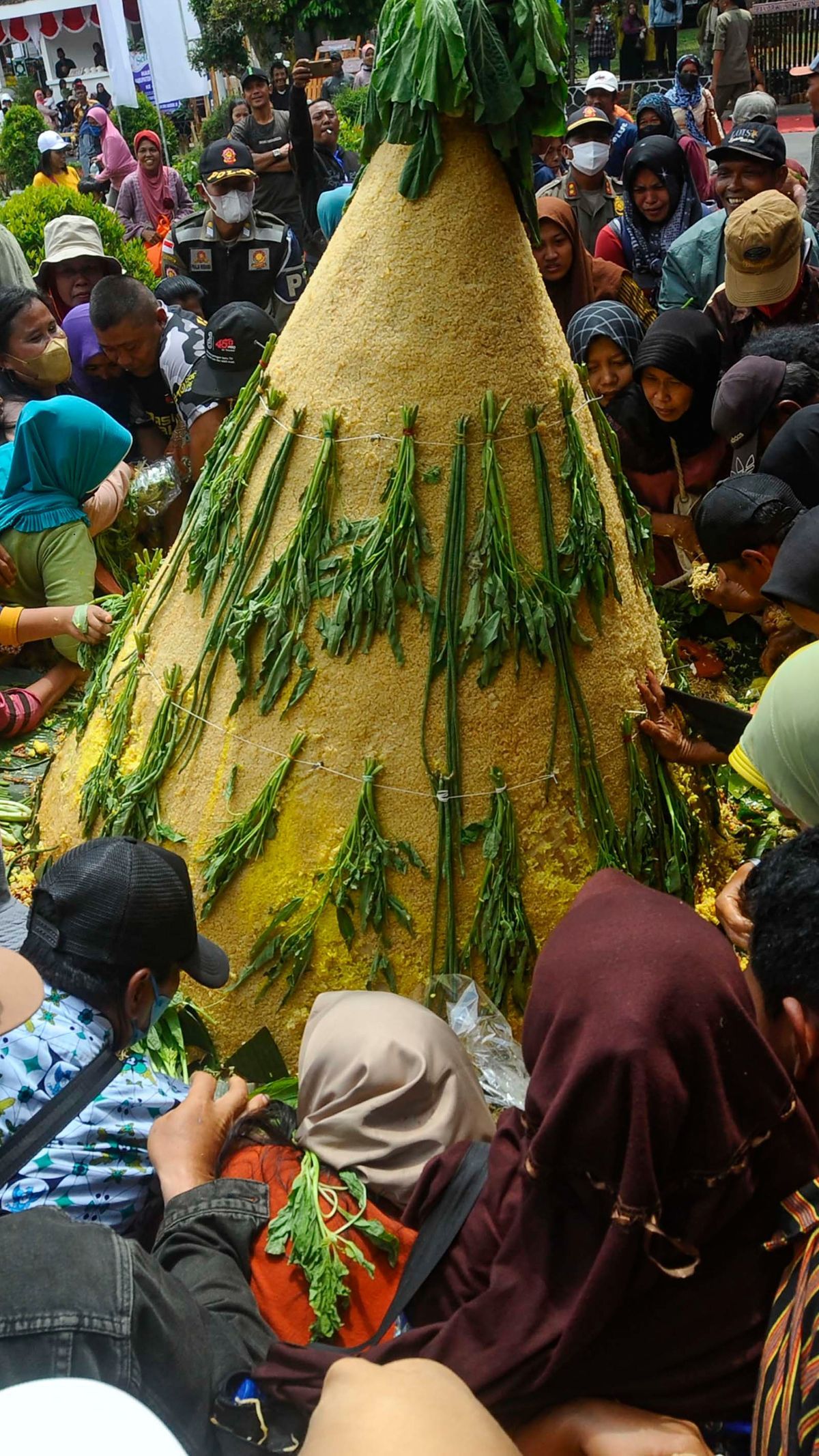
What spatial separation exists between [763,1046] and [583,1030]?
26 centimetres

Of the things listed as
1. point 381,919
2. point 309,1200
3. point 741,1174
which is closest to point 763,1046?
point 741,1174

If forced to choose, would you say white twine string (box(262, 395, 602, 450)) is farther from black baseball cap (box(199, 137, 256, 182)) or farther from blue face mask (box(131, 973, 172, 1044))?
black baseball cap (box(199, 137, 256, 182))

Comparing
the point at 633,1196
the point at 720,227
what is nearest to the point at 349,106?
the point at 720,227

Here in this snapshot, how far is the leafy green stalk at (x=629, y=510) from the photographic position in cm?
347

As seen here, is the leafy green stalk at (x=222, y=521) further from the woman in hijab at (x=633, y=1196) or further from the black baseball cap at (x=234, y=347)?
the black baseball cap at (x=234, y=347)

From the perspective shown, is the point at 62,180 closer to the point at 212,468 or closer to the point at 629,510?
the point at 212,468

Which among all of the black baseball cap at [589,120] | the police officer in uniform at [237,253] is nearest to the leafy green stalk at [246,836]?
the police officer in uniform at [237,253]

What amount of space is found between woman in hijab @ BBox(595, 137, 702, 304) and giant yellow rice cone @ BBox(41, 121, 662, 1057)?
4574 mm

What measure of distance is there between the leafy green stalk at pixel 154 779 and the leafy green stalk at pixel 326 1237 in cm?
138

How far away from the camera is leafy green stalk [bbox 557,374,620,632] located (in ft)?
10.4

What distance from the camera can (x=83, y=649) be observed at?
13.8ft

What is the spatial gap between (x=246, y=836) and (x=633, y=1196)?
1.78m

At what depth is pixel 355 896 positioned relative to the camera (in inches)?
126

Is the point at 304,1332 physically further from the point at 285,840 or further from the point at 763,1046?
the point at 285,840
